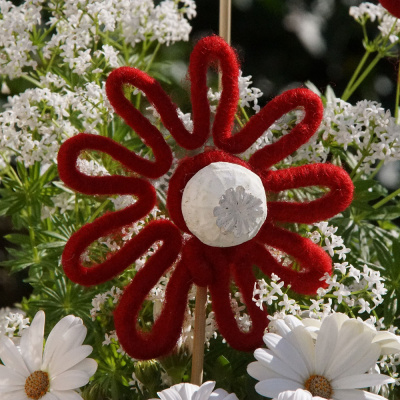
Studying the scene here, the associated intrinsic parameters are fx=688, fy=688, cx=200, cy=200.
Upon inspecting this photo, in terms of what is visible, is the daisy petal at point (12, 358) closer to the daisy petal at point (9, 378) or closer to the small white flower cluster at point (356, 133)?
the daisy petal at point (9, 378)

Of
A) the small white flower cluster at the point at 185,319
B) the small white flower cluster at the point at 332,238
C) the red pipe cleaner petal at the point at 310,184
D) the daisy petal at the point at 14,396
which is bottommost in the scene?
the daisy petal at the point at 14,396

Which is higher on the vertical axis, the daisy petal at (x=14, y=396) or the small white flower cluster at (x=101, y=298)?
the small white flower cluster at (x=101, y=298)

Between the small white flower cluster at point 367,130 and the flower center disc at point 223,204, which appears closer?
the flower center disc at point 223,204

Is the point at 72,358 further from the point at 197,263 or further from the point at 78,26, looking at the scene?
the point at 78,26

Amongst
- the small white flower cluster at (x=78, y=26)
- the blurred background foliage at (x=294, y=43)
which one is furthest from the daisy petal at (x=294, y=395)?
the blurred background foliage at (x=294, y=43)

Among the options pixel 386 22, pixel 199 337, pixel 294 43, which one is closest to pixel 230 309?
pixel 199 337

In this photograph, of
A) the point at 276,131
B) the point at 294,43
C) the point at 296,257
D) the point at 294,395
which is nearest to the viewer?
the point at 294,395

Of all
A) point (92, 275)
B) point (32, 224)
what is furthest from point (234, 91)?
point (32, 224)

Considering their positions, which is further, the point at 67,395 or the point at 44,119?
the point at 44,119
